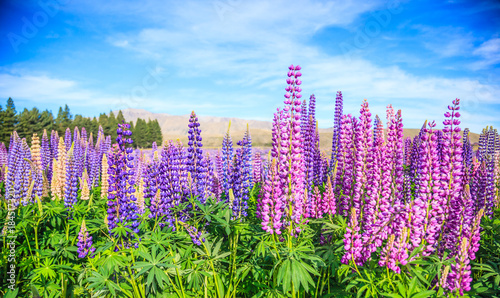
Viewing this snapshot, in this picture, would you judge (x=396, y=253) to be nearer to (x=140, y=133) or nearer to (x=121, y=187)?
(x=121, y=187)

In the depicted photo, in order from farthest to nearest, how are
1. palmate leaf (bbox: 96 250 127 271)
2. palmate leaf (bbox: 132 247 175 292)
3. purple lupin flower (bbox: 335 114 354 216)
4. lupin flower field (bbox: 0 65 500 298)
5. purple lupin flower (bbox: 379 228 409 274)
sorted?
purple lupin flower (bbox: 335 114 354 216)
palmate leaf (bbox: 96 250 127 271)
lupin flower field (bbox: 0 65 500 298)
palmate leaf (bbox: 132 247 175 292)
purple lupin flower (bbox: 379 228 409 274)

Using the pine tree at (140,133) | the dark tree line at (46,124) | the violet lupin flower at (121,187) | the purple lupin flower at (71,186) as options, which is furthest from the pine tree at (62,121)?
the violet lupin flower at (121,187)

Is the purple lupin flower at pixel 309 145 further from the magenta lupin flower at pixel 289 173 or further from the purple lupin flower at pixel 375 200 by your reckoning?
the magenta lupin flower at pixel 289 173

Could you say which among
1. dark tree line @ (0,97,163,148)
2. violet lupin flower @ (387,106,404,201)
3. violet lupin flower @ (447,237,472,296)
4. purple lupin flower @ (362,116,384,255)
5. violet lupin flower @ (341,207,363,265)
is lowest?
violet lupin flower @ (447,237,472,296)

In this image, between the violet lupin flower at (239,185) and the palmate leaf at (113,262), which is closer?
the palmate leaf at (113,262)

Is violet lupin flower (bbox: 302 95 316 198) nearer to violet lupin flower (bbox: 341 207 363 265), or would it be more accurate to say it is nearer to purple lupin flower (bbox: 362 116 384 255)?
purple lupin flower (bbox: 362 116 384 255)

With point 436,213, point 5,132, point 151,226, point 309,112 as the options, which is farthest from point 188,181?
point 5,132

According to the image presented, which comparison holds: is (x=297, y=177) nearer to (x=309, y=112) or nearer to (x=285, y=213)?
(x=285, y=213)

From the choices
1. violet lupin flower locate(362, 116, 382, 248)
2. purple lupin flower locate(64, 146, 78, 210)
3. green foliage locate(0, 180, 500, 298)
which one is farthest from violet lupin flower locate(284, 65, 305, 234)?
purple lupin flower locate(64, 146, 78, 210)

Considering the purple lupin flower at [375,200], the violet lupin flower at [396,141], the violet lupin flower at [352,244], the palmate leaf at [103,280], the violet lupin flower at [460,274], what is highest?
the violet lupin flower at [396,141]

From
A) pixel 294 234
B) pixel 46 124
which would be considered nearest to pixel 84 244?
pixel 294 234

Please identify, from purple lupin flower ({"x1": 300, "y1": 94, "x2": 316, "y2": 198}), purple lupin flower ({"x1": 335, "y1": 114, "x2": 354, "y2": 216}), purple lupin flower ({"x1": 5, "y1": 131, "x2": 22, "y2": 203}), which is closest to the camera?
purple lupin flower ({"x1": 335, "y1": 114, "x2": 354, "y2": 216})

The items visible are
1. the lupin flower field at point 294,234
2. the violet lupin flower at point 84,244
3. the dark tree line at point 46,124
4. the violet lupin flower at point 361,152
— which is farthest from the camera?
the dark tree line at point 46,124

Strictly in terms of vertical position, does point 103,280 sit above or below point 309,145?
below
